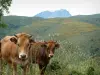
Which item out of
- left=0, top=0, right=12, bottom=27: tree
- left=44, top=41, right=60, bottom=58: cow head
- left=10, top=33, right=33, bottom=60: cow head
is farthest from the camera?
left=0, top=0, right=12, bottom=27: tree

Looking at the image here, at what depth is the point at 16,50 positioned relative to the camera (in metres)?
13.3

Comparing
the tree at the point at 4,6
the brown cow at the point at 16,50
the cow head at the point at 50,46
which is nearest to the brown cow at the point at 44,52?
the cow head at the point at 50,46

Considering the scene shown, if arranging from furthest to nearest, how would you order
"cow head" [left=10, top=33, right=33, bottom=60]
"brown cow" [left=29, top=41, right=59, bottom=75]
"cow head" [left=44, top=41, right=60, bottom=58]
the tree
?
the tree < "cow head" [left=44, top=41, right=60, bottom=58] < "brown cow" [left=29, top=41, right=59, bottom=75] < "cow head" [left=10, top=33, right=33, bottom=60]

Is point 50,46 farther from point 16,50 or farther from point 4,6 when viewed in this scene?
point 4,6

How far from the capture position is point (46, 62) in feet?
57.2

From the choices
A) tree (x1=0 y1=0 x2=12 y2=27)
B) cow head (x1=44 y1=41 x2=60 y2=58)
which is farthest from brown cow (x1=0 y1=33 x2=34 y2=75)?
Result: tree (x1=0 y1=0 x2=12 y2=27)

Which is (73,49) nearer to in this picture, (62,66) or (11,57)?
(62,66)

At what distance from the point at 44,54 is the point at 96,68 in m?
2.67

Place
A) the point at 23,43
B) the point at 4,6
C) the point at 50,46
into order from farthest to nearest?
the point at 4,6 < the point at 50,46 < the point at 23,43

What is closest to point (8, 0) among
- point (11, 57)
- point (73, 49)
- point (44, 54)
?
point (73, 49)

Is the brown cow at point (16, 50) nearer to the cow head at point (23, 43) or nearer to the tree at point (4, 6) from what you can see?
the cow head at point (23, 43)

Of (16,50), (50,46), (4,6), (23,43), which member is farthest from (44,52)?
(4,6)

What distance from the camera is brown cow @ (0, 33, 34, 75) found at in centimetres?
1219

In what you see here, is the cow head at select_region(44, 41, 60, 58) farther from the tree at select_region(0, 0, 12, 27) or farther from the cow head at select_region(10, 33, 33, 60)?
the tree at select_region(0, 0, 12, 27)
